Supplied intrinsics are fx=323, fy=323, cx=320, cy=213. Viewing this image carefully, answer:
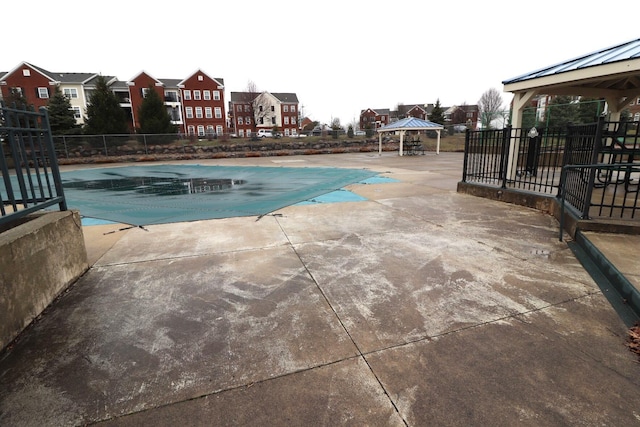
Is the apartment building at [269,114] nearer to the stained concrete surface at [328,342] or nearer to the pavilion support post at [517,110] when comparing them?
the pavilion support post at [517,110]

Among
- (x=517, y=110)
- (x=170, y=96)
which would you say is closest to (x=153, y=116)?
(x=170, y=96)

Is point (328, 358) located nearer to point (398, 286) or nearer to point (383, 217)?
point (398, 286)

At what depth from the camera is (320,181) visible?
11844mm

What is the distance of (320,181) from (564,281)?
891cm

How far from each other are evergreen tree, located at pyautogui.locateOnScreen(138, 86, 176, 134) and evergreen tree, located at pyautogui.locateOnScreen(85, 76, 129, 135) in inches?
115

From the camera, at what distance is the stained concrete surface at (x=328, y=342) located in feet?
6.50

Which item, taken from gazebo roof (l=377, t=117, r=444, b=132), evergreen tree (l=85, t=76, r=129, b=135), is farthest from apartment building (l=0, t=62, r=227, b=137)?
gazebo roof (l=377, t=117, r=444, b=132)

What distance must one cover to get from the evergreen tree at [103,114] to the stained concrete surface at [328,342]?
111 ft

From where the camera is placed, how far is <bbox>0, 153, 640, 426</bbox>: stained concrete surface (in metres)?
1.98

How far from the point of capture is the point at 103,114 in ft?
105

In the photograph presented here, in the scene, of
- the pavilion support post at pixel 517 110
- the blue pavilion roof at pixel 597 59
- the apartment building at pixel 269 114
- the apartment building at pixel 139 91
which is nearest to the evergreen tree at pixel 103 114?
the apartment building at pixel 139 91

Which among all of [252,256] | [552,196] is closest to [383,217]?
[252,256]

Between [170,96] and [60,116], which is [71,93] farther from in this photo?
[60,116]

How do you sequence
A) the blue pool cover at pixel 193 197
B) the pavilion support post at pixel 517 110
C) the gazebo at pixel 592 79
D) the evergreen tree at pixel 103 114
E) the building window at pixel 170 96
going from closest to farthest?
the gazebo at pixel 592 79
the blue pool cover at pixel 193 197
the pavilion support post at pixel 517 110
the evergreen tree at pixel 103 114
the building window at pixel 170 96
